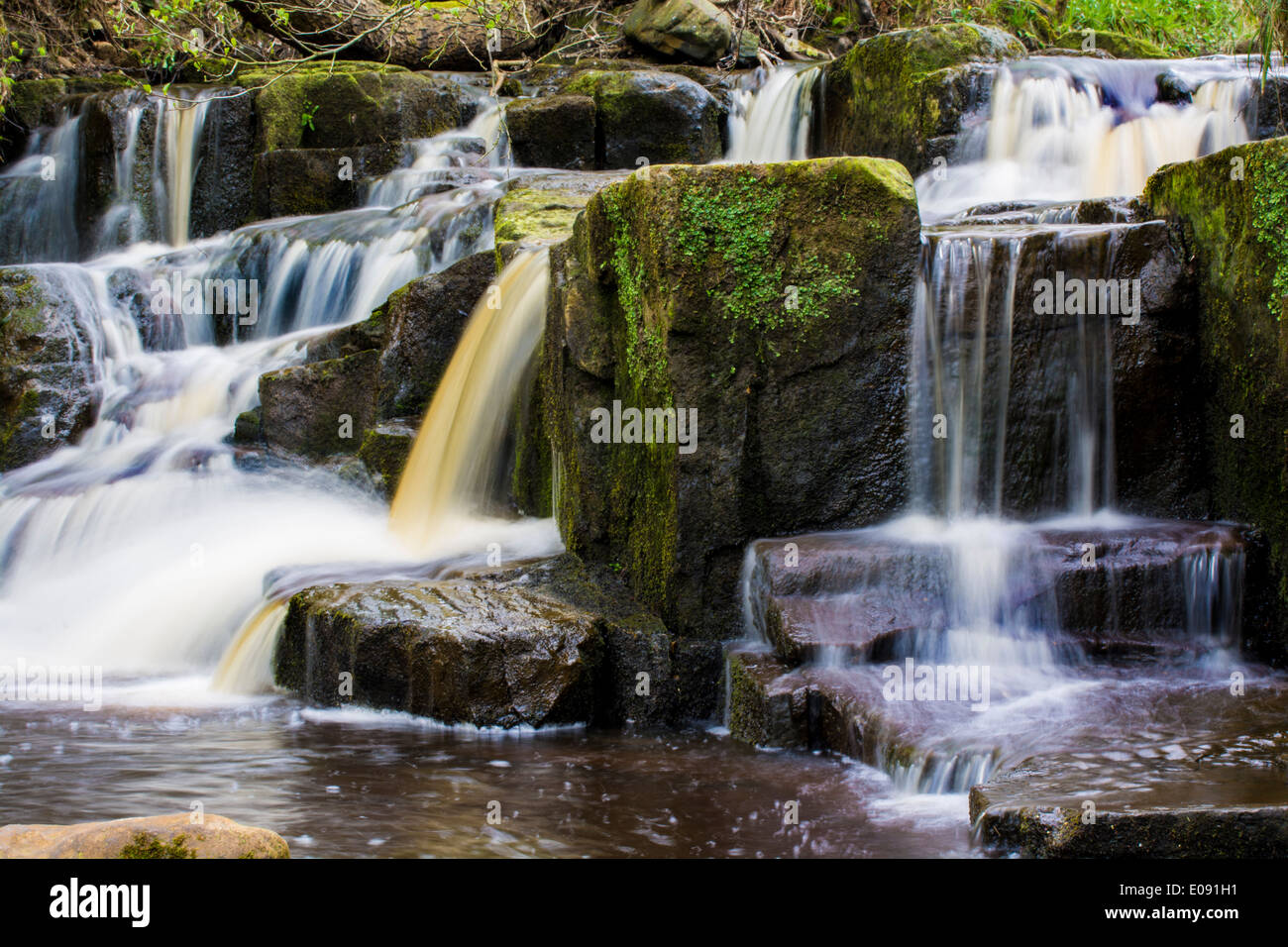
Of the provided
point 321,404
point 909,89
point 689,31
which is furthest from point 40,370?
point 689,31

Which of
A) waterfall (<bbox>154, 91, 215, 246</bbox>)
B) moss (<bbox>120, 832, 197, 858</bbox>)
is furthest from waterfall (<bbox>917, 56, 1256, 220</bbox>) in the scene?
waterfall (<bbox>154, 91, 215, 246</bbox>)

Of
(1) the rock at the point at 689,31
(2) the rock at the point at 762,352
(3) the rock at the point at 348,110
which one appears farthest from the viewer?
(1) the rock at the point at 689,31

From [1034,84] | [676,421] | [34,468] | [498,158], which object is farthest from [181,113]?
[676,421]

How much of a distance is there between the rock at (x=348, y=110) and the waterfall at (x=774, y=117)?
319 cm

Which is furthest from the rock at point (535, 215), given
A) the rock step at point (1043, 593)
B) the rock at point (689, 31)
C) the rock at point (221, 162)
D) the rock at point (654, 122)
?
the rock at point (689, 31)

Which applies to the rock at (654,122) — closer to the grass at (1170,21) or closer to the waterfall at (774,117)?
the waterfall at (774,117)

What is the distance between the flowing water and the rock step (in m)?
0.02

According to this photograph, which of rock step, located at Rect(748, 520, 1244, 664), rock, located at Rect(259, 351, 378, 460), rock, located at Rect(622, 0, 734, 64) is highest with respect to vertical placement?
rock, located at Rect(622, 0, 734, 64)

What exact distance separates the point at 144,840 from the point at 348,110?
1169 cm

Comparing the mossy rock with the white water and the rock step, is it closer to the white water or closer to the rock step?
the white water

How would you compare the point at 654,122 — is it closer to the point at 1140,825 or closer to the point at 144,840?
the point at 1140,825

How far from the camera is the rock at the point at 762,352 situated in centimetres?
594

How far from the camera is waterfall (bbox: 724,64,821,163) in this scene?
487 inches
